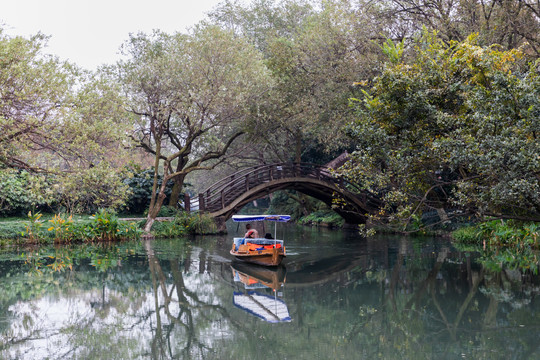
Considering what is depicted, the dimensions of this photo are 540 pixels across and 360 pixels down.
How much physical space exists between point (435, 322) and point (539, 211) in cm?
479

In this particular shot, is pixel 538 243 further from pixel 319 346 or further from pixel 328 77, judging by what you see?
pixel 319 346

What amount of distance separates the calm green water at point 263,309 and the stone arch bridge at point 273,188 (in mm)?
8080

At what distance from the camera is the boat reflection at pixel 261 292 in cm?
934

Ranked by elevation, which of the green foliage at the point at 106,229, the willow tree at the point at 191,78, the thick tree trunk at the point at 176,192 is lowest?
the green foliage at the point at 106,229

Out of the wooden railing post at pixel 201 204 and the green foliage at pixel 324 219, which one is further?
the green foliage at pixel 324 219

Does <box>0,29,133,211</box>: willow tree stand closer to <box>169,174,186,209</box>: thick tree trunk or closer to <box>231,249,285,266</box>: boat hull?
<box>231,249,285,266</box>: boat hull

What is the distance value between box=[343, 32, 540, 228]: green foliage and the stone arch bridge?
1070 cm

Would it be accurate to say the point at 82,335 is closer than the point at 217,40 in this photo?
Yes

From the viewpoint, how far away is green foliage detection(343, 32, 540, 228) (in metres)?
10.0

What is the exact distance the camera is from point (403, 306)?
981 centimetres

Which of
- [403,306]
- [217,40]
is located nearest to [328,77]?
[217,40]

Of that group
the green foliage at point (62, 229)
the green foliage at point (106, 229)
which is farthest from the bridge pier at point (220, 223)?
the green foliage at point (62, 229)

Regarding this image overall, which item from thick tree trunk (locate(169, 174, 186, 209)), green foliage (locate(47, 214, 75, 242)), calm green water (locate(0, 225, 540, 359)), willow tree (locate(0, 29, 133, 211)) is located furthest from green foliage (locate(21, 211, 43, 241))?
thick tree trunk (locate(169, 174, 186, 209))

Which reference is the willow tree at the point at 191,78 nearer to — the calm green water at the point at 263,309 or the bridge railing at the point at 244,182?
the bridge railing at the point at 244,182
